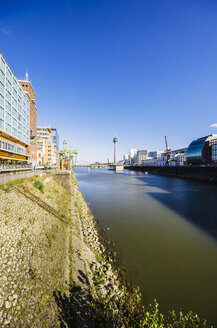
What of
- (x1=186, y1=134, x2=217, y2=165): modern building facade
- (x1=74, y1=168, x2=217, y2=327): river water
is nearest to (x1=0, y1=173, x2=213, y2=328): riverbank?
(x1=74, y1=168, x2=217, y2=327): river water

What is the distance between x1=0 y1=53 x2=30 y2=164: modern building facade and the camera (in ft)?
90.8

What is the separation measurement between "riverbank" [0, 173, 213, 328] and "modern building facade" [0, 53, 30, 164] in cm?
2457

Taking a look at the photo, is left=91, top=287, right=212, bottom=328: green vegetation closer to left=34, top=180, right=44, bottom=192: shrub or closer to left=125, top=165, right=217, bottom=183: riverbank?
left=34, top=180, right=44, bottom=192: shrub

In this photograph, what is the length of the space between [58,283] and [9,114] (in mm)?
36341

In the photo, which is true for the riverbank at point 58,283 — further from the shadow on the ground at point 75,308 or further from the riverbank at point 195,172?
the riverbank at point 195,172

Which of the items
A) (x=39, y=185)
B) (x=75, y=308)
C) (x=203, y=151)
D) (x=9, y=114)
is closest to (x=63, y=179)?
(x=39, y=185)

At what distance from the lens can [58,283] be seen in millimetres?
5969

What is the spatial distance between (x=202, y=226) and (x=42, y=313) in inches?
674

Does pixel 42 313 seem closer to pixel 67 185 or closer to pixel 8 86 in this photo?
pixel 67 185

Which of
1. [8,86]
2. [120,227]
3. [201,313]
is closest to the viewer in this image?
[201,313]

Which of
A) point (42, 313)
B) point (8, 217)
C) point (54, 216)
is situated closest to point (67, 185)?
point (54, 216)

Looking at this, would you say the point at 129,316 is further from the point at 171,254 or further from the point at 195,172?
the point at 195,172

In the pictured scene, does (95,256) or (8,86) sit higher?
(8,86)

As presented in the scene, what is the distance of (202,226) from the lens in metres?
15.5
